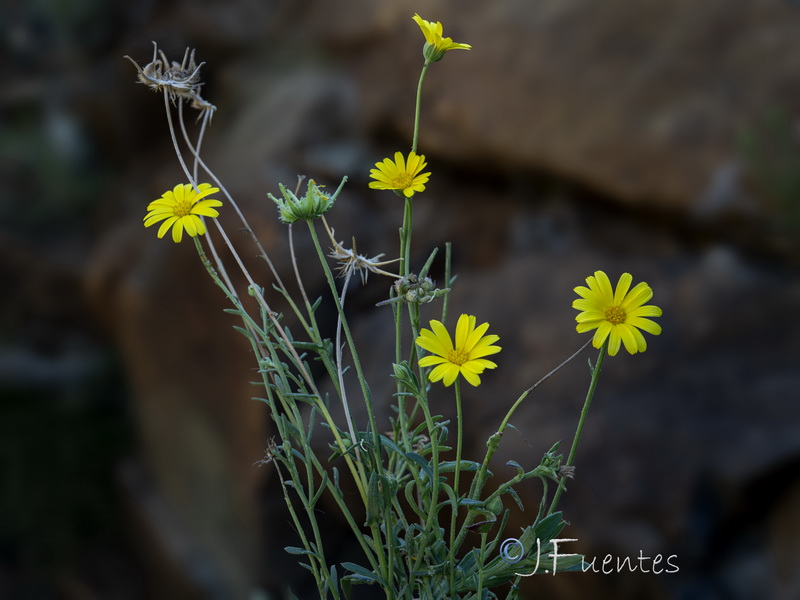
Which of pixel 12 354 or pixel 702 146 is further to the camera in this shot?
pixel 12 354

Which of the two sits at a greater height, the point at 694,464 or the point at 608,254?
the point at 608,254

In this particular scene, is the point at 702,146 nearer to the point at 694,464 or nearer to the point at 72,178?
the point at 694,464

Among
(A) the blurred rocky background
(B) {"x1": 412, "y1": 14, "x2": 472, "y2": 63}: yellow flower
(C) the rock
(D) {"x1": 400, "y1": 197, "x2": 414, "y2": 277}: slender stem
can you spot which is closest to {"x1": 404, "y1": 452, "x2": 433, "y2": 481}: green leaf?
(D) {"x1": 400, "y1": 197, "x2": 414, "y2": 277}: slender stem

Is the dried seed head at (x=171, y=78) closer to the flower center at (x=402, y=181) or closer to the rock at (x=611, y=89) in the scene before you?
the flower center at (x=402, y=181)

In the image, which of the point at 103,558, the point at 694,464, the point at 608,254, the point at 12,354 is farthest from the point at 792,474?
the point at 12,354

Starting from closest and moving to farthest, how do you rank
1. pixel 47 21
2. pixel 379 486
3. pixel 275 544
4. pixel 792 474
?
pixel 379 486 < pixel 792 474 < pixel 275 544 < pixel 47 21

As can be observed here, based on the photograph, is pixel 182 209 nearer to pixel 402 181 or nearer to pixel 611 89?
pixel 402 181

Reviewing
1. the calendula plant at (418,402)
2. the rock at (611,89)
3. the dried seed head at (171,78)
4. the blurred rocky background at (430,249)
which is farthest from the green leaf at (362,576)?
the rock at (611,89)

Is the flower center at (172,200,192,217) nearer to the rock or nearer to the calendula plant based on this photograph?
the calendula plant
